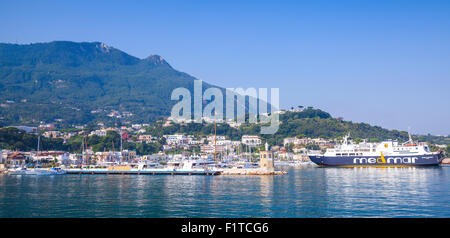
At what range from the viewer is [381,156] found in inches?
2250

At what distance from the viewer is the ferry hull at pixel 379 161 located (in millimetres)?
55719

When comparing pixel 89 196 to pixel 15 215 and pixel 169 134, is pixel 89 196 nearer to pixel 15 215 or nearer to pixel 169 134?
pixel 15 215

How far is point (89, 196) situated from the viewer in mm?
23812

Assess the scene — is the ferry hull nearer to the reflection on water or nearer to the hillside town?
the hillside town

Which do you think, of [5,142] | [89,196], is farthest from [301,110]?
[89,196]

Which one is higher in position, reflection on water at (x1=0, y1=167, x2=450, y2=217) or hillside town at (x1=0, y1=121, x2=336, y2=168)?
hillside town at (x1=0, y1=121, x2=336, y2=168)

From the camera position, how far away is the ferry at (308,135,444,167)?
5578cm

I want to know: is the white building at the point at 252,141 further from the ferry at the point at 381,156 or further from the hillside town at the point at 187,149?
the ferry at the point at 381,156

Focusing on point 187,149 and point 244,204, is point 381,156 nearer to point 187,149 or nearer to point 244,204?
point 244,204

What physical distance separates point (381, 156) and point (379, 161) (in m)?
0.80

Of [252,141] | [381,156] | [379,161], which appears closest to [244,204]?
[379,161]

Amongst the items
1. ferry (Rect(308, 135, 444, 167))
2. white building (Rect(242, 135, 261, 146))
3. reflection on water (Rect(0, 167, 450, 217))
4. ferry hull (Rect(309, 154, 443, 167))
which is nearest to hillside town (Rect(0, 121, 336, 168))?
white building (Rect(242, 135, 261, 146))

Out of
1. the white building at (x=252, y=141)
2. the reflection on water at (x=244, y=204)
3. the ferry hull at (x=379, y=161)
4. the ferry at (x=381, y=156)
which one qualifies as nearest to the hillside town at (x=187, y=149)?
the white building at (x=252, y=141)
